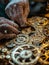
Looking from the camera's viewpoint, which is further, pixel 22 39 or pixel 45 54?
pixel 22 39

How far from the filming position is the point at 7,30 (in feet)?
3.37

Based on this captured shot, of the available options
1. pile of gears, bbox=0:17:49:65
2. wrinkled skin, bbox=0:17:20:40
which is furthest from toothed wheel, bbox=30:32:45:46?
wrinkled skin, bbox=0:17:20:40

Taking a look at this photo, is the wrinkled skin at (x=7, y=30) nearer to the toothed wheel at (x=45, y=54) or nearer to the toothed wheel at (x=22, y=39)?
the toothed wheel at (x=22, y=39)

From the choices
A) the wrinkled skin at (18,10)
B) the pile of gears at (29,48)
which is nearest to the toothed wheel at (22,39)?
the pile of gears at (29,48)

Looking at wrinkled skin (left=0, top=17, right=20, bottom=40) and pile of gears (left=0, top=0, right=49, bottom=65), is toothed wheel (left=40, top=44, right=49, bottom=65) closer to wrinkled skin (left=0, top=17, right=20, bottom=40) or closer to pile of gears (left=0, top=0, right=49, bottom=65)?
pile of gears (left=0, top=0, right=49, bottom=65)

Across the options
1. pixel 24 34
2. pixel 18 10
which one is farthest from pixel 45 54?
pixel 18 10

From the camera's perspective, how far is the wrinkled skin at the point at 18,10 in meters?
1.10

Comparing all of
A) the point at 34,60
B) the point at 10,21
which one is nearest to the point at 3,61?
the point at 34,60

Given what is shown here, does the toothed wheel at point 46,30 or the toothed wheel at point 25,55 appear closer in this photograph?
the toothed wheel at point 25,55

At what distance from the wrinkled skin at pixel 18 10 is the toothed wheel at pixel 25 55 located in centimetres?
23

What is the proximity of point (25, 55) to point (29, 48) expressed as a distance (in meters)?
0.07

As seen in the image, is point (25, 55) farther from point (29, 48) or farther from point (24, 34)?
point (24, 34)

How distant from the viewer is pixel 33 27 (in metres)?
1.14

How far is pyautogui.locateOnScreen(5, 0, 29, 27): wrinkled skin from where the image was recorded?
43.4 inches
